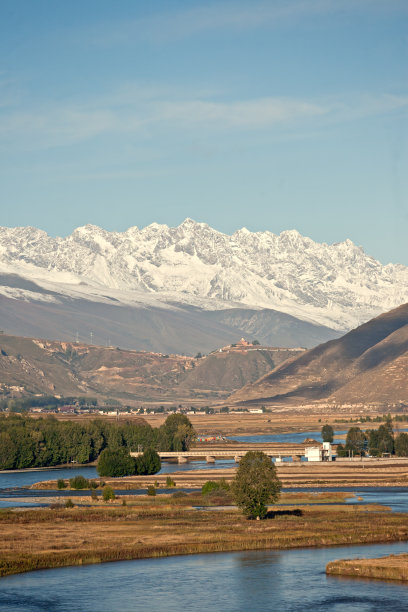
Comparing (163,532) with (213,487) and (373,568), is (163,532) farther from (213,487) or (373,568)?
(213,487)

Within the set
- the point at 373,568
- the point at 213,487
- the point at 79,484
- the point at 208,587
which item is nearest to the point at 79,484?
the point at 79,484

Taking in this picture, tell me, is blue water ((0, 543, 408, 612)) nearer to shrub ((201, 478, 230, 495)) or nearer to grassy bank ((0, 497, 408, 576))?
grassy bank ((0, 497, 408, 576))

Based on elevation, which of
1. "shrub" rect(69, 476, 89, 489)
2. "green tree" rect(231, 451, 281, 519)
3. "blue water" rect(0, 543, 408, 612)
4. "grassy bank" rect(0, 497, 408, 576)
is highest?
"shrub" rect(69, 476, 89, 489)

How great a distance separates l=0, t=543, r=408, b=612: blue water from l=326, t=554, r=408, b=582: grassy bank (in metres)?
1.12

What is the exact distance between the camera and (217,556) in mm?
111938

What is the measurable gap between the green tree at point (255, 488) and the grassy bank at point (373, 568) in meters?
29.3

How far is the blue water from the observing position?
91000 mm

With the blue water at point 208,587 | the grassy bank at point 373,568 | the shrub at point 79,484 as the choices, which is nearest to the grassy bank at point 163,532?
the blue water at point 208,587

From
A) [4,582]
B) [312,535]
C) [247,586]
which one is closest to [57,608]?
[4,582]

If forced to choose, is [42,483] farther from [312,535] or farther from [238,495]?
[312,535]

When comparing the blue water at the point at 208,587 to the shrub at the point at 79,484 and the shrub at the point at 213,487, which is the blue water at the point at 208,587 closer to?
the shrub at the point at 213,487

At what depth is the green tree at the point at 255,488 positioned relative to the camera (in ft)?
436

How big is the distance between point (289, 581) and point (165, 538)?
931 inches

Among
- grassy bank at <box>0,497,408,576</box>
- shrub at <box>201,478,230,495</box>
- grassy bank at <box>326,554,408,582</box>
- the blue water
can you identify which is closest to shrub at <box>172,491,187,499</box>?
shrub at <box>201,478,230,495</box>
